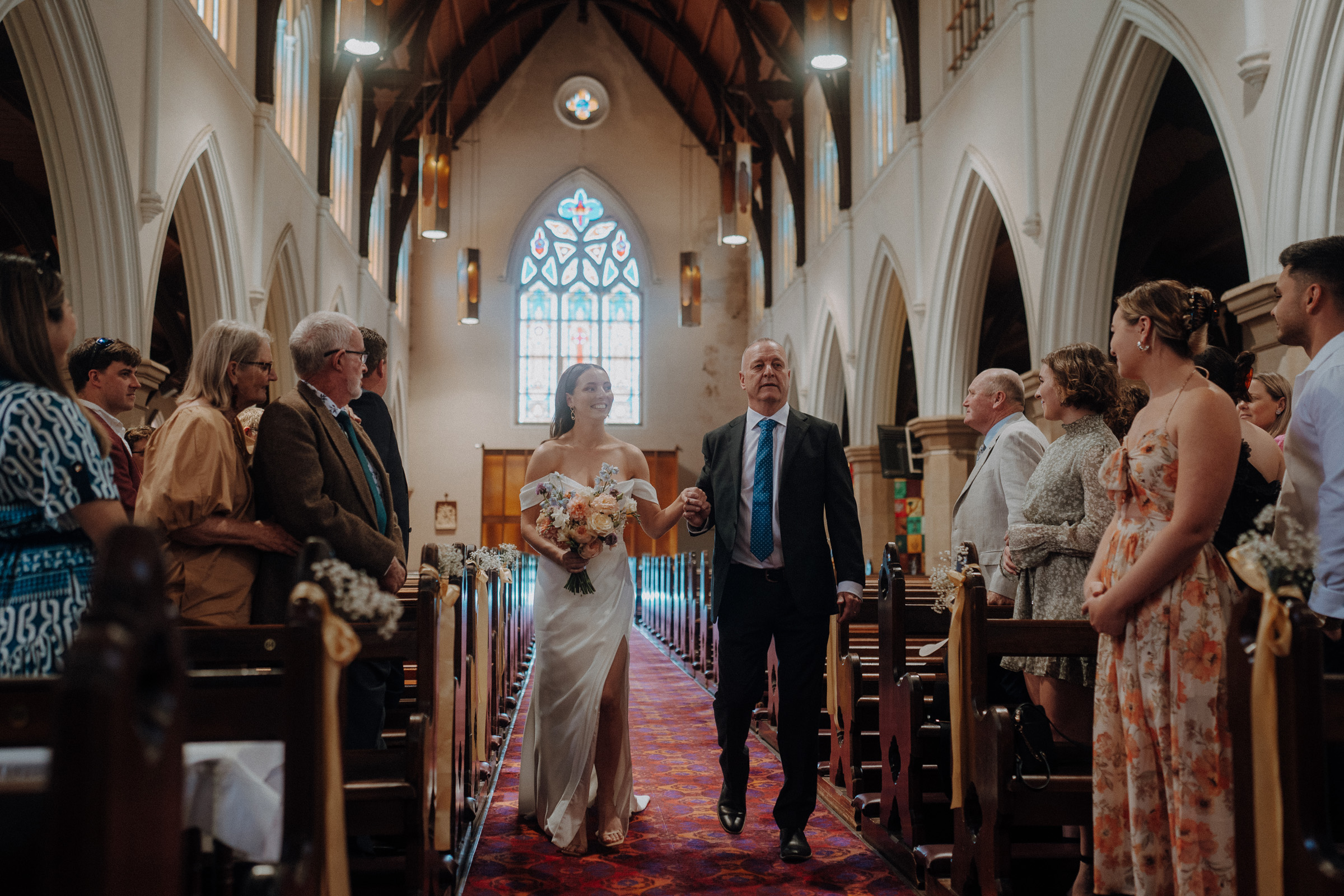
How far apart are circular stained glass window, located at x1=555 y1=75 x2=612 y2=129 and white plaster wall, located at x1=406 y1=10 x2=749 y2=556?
0.43 ft

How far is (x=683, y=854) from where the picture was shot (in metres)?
3.22

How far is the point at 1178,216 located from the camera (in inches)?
429

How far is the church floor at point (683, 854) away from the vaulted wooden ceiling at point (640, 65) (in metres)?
7.34

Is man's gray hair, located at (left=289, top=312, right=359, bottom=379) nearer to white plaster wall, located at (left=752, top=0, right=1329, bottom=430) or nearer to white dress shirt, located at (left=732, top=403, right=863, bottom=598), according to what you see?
white dress shirt, located at (left=732, top=403, right=863, bottom=598)

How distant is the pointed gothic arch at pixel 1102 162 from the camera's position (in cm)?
641

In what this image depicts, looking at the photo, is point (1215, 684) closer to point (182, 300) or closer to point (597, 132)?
point (182, 300)

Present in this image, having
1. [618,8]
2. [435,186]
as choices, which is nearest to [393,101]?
[435,186]

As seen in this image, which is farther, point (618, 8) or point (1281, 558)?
point (618, 8)

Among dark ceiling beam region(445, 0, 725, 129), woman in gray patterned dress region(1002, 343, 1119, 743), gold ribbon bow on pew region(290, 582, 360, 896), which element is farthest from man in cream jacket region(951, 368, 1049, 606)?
dark ceiling beam region(445, 0, 725, 129)

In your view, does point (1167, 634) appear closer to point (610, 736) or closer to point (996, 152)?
point (610, 736)

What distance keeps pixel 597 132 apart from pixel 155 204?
41.2 ft

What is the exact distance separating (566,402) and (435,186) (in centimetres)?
899

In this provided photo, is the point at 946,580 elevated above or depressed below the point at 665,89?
below

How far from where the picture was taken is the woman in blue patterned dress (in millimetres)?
1641
